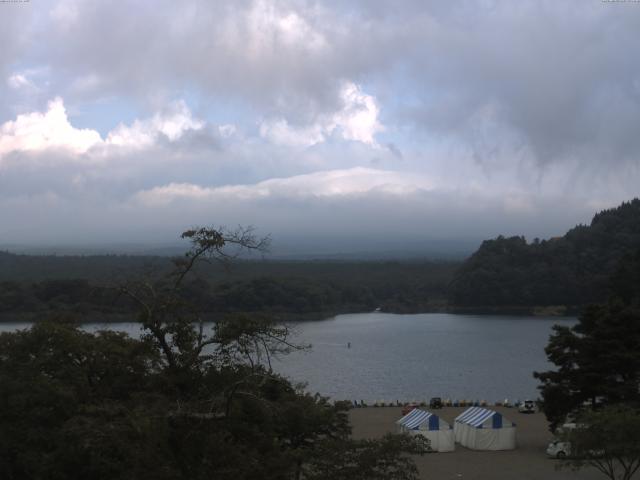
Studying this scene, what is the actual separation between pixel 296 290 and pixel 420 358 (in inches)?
890

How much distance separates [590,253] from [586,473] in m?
60.6

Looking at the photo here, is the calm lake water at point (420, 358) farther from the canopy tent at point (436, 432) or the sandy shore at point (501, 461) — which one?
the sandy shore at point (501, 461)

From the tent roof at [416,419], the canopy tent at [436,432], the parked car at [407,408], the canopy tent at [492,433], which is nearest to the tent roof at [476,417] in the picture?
the canopy tent at [492,433]

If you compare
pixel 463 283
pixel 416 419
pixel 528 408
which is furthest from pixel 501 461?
pixel 463 283

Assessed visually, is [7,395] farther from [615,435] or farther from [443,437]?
Answer: [443,437]

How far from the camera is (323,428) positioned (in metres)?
11.4

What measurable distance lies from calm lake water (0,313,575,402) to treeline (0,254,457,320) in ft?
9.48

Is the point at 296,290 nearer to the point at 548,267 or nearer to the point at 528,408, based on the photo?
the point at 548,267

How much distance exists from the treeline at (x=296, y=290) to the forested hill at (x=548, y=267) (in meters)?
6.30

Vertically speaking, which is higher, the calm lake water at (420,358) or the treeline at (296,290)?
the treeline at (296,290)

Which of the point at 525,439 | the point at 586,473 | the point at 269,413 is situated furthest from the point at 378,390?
the point at 269,413

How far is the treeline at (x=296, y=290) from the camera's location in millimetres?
53000

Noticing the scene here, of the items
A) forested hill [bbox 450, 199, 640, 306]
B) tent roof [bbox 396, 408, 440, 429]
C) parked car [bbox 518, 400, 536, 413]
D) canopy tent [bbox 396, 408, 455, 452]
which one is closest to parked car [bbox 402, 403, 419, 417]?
parked car [bbox 518, 400, 536, 413]

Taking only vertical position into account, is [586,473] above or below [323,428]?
below
